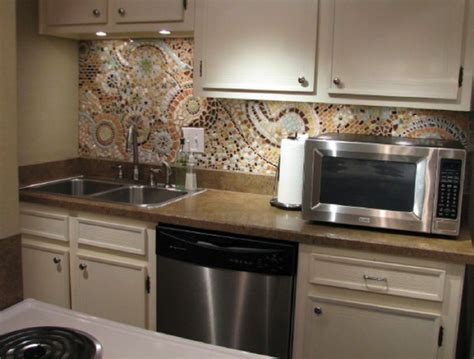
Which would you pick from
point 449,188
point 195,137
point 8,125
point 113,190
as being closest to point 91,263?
point 113,190

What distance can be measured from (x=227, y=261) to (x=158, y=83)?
1.27 m

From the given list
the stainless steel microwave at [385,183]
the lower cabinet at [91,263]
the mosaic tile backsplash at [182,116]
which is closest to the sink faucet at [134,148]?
the mosaic tile backsplash at [182,116]

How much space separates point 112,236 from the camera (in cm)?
245

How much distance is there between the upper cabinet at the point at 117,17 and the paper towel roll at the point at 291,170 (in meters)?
0.75

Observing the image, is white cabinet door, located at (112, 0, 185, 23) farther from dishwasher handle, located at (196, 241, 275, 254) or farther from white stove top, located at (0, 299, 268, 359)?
white stove top, located at (0, 299, 268, 359)

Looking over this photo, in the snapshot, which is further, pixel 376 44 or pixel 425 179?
pixel 376 44

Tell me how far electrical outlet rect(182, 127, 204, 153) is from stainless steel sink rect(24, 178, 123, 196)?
0.48 metres

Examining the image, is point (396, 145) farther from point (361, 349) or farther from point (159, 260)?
point (159, 260)

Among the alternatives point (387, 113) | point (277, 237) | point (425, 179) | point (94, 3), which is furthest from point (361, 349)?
point (94, 3)

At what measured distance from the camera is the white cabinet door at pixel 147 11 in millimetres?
2520

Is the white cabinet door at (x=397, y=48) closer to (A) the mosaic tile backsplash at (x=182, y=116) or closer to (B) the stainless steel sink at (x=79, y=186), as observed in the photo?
(A) the mosaic tile backsplash at (x=182, y=116)

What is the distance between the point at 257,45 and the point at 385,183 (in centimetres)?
87

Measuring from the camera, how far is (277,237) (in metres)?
2.10

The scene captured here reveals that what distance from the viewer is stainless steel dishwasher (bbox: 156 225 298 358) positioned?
2.12 metres
